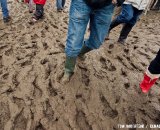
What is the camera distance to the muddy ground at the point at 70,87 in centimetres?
280

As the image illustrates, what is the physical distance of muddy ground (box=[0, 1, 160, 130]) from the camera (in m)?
2.80

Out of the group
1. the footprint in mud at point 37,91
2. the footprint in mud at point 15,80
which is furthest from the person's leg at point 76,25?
the footprint in mud at point 15,80

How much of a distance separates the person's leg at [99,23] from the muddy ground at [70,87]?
0.62 m

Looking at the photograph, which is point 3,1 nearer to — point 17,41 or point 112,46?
point 17,41

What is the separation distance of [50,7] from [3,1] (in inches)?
80.7

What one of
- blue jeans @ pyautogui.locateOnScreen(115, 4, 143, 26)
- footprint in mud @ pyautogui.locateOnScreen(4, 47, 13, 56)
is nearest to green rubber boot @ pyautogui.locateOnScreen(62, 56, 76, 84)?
footprint in mud @ pyautogui.locateOnScreen(4, 47, 13, 56)

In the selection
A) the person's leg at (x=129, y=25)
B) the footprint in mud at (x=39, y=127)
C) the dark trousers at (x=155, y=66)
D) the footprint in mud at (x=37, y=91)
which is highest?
the dark trousers at (x=155, y=66)

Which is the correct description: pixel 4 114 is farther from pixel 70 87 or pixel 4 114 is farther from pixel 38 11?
pixel 38 11

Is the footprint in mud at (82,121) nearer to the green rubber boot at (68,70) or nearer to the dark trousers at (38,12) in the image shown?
the green rubber boot at (68,70)

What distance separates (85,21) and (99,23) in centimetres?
21

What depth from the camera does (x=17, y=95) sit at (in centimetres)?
312

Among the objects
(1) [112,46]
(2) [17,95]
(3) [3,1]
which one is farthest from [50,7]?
(2) [17,95]

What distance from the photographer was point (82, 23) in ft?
9.64

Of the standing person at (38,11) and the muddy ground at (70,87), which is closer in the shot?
the muddy ground at (70,87)
